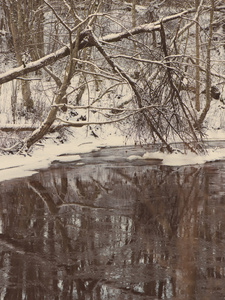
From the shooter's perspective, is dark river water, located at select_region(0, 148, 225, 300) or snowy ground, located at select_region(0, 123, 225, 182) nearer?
dark river water, located at select_region(0, 148, 225, 300)

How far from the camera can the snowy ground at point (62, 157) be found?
35.0ft

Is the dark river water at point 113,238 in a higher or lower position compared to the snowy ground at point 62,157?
lower

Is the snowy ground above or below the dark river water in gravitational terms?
above

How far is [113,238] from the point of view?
17.5 ft

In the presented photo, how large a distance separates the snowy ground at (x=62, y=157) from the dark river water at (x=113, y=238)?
1159mm

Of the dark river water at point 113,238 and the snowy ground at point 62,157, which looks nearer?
the dark river water at point 113,238

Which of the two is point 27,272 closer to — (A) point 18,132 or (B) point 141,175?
(B) point 141,175

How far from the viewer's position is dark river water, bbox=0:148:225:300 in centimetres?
396

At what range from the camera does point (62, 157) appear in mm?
13164

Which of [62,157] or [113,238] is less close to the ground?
[62,157]

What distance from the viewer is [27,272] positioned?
171 inches

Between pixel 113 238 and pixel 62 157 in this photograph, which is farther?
pixel 62 157

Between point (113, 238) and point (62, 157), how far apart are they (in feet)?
26.3

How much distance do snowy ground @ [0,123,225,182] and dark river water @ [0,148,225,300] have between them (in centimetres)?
116
